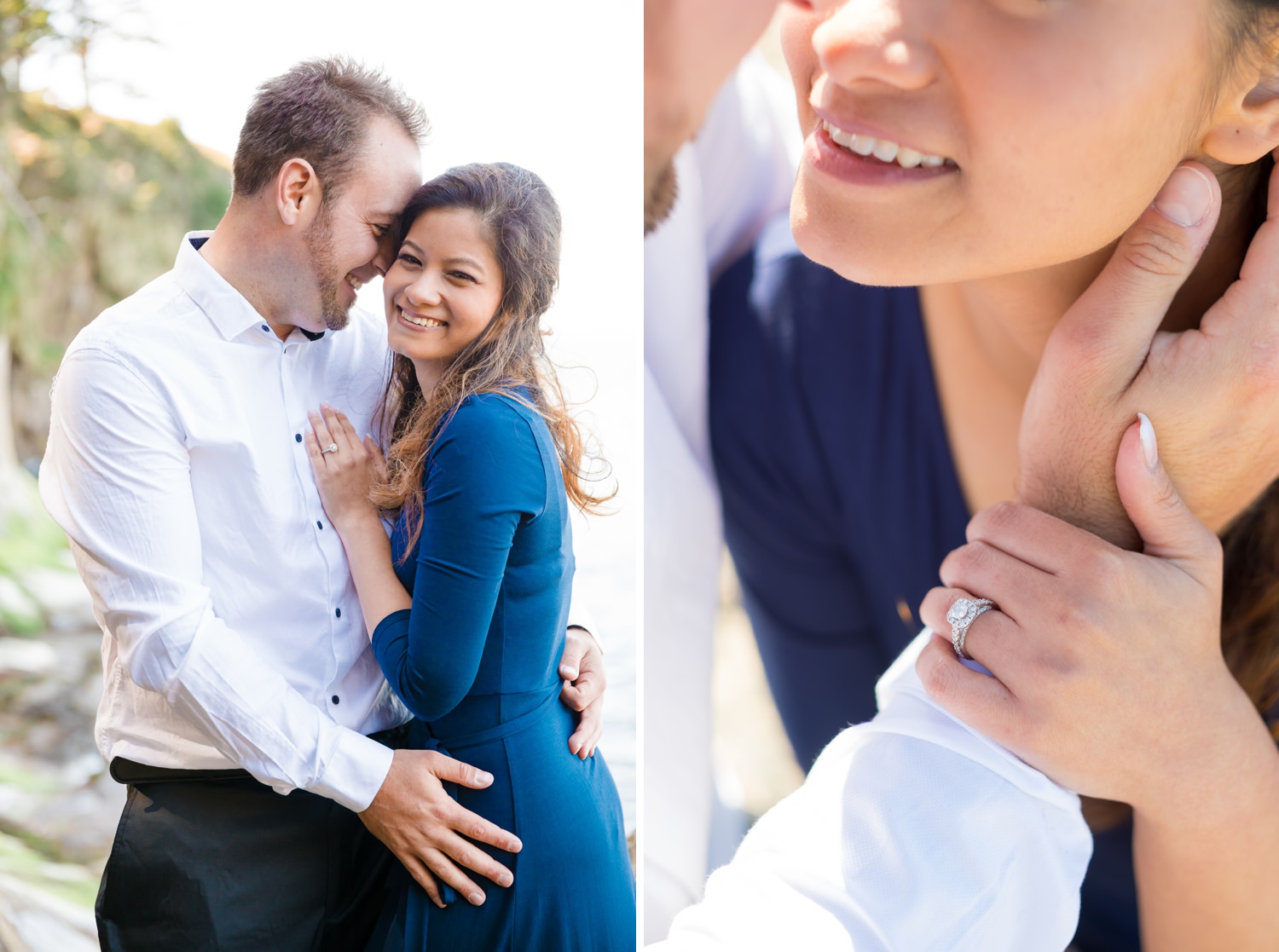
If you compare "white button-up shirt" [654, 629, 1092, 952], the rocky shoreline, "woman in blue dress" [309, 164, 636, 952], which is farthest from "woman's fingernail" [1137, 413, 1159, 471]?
the rocky shoreline

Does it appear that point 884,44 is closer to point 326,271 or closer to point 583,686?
point 326,271

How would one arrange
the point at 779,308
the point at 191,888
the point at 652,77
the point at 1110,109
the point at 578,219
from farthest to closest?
1. the point at 779,308
2. the point at 652,77
3. the point at 578,219
4. the point at 191,888
5. the point at 1110,109

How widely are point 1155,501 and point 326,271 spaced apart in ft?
Result: 2.80

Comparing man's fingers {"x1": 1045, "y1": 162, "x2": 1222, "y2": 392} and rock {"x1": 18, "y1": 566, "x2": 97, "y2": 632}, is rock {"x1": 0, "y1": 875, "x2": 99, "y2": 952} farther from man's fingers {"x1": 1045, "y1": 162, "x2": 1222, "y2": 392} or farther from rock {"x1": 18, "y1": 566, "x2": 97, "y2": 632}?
man's fingers {"x1": 1045, "y1": 162, "x2": 1222, "y2": 392}

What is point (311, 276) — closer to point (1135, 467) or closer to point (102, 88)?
point (102, 88)

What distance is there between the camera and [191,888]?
1021mm

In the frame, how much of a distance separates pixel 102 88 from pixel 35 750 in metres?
0.77

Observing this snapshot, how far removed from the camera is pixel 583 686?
3.90 ft

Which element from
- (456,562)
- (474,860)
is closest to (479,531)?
(456,562)

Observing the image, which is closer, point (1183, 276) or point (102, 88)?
point (1183, 276)

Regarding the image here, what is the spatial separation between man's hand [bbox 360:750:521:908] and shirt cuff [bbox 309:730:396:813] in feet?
0.04

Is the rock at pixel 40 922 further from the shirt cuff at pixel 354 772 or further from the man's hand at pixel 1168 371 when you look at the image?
the man's hand at pixel 1168 371

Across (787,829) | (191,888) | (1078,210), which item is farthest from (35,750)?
(1078,210)

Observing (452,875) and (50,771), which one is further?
(50,771)
